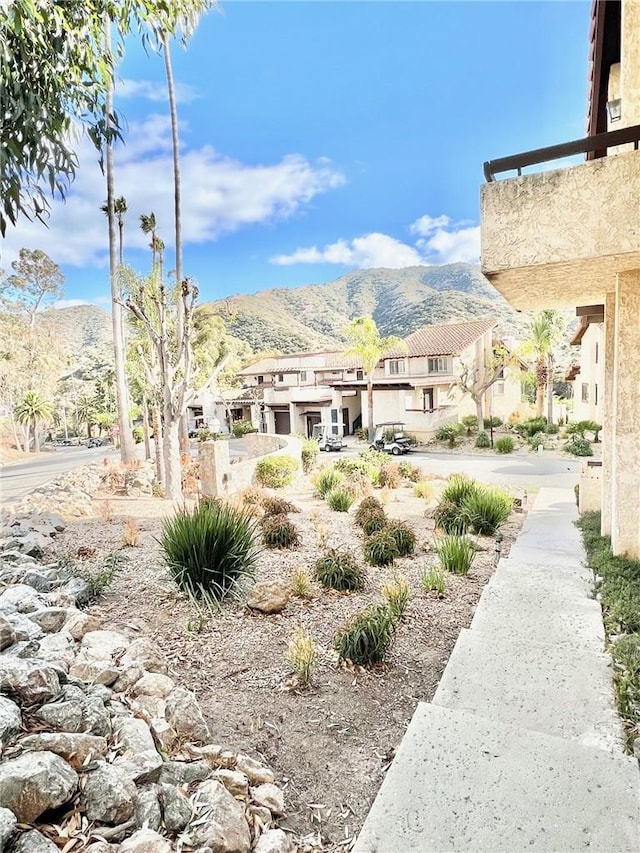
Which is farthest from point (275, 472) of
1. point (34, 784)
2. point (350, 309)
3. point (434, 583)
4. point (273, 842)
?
point (350, 309)

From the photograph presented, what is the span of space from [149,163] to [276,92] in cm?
675

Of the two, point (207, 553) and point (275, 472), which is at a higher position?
point (207, 553)

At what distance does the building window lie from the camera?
29.3 meters

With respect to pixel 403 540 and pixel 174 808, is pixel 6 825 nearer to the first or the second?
pixel 174 808

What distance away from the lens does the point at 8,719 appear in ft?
7.53

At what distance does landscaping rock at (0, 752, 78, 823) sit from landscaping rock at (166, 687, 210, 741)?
88cm

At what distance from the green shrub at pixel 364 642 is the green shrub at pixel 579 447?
61.6 feet

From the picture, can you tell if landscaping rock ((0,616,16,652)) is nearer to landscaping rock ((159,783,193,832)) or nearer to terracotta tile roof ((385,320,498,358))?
landscaping rock ((159,783,193,832))

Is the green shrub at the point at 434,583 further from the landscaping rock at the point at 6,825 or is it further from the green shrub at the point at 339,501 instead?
the green shrub at the point at 339,501

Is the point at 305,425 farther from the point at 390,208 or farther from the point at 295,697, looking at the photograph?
the point at 390,208

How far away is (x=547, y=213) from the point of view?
3957mm

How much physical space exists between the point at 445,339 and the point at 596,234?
28412 mm

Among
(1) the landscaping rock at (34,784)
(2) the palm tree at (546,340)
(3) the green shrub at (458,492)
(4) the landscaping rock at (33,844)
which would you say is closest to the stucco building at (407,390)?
(2) the palm tree at (546,340)

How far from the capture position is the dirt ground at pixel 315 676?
8.86 feet
